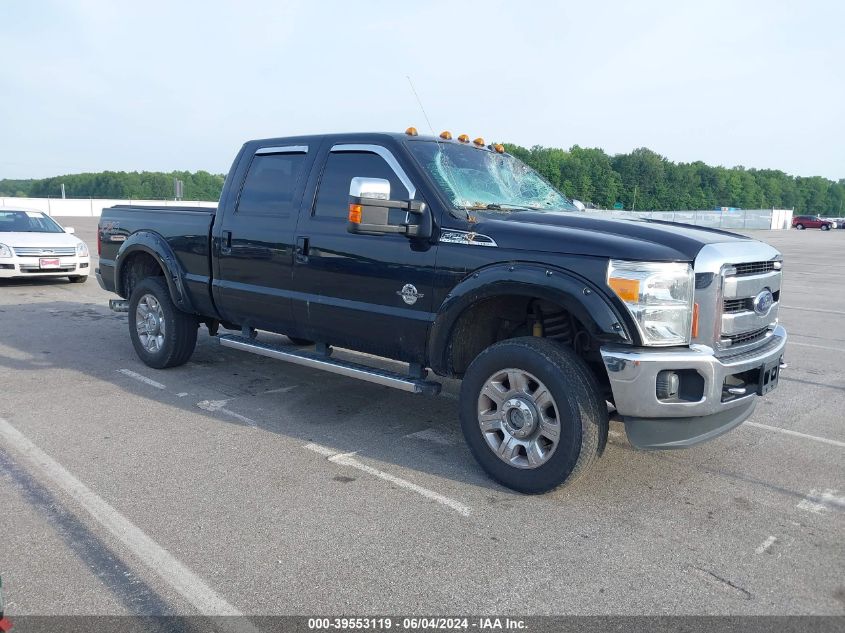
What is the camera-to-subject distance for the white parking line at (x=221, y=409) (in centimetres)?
530

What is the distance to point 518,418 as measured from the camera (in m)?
4.06

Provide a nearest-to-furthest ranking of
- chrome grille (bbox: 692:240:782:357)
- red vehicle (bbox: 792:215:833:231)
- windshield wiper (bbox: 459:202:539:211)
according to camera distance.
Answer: chrome grille (bbox: 692:240:782:357)
windshield wiper (bbox: 459:202:539:211)
red vehicle (bbox: 792:215:833:231)

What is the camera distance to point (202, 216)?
6.28 m

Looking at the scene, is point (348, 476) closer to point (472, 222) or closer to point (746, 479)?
point (472, 222)

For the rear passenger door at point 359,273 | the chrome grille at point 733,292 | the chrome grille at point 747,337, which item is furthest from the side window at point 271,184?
the chrome grille at point 747,337

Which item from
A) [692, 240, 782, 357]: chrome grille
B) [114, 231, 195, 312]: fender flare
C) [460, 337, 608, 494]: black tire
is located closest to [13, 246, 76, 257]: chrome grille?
[114, 231, 195, 312]: fender flare

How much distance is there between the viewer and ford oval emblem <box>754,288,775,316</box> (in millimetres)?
4170

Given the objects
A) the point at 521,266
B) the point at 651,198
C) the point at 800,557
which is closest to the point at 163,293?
the point at 521,266

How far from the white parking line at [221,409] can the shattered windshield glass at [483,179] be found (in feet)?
7.21

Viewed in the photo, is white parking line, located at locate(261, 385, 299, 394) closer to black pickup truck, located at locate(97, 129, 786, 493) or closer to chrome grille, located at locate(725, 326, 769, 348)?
black pickup truck, located at locate(97, 129, 786, 493)

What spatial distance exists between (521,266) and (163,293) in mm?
3888

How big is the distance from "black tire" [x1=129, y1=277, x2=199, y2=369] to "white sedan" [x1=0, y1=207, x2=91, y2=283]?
6.62 meters

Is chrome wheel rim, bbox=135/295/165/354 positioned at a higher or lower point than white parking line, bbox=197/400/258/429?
higher

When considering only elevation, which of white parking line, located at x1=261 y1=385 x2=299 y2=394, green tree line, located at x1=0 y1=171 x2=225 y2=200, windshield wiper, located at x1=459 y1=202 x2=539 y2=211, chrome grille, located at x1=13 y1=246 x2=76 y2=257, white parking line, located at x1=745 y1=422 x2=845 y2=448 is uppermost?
green tree line, located at x1=0 y1=171 x2=225 y2=200
